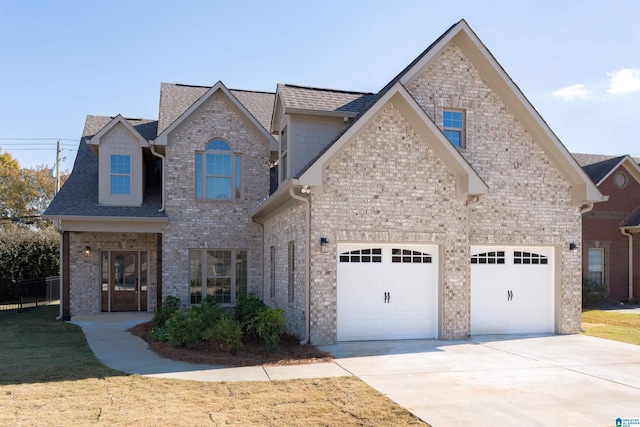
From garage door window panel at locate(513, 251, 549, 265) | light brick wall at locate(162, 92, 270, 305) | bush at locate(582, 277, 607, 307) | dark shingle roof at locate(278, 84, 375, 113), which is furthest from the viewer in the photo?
bush at locate(582, 277, 607, 307)

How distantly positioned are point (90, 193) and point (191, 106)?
180 inches

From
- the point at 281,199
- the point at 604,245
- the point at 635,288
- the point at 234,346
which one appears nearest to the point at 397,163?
the point at 281,199

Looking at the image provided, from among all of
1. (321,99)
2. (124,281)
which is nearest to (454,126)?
(321,99)

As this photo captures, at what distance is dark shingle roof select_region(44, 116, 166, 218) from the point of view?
17019mm

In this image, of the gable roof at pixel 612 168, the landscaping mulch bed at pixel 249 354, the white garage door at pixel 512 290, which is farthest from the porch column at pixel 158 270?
the gable roof at pixel 612 168

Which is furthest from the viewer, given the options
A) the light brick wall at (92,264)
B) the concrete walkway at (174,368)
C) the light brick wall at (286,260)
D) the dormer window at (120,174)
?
the light brick wall at (92,264)

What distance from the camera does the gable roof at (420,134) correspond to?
39.6 feet

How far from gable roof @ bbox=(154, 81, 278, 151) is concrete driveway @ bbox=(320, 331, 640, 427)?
28.1 feet

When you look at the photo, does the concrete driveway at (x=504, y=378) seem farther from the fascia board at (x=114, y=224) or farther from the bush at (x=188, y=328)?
the fascia board at (x=114, y=224)

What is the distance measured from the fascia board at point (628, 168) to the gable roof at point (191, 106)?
14.8m

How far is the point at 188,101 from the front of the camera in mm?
19219

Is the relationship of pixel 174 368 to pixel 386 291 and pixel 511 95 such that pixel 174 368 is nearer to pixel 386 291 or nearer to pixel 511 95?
pixel 386 291

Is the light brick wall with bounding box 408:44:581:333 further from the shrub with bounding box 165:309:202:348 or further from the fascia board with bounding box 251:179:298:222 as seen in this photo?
the shrub with bounding box 165:309:202:348

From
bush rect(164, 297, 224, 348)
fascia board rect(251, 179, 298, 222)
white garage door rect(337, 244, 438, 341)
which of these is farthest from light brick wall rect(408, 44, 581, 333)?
bush rect(164, 297, 224, 348)
